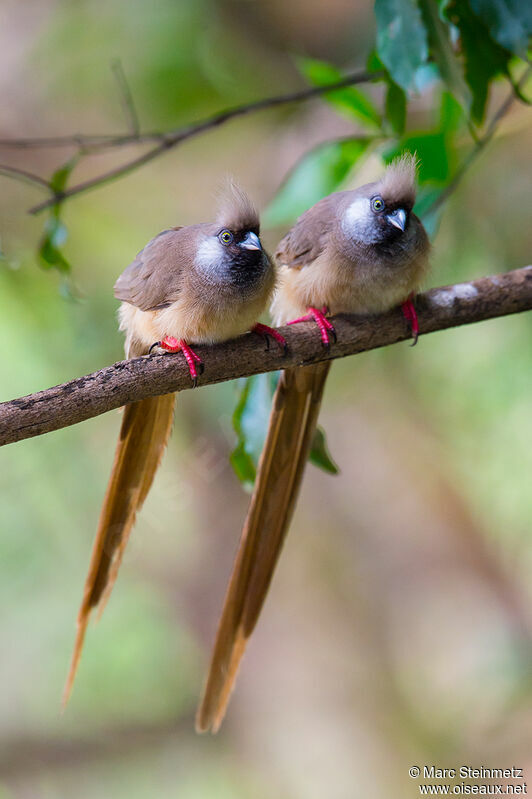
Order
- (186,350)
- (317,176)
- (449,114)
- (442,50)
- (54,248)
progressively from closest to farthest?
(186,350) < (442,50) < (54,248) < (449,114) < (317,176)

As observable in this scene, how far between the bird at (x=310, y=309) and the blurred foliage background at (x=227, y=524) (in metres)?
1.70

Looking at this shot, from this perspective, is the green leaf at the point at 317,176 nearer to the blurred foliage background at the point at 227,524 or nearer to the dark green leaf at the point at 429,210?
the dark green leaf at the point at 429,210

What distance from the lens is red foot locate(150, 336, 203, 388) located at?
5.87 ft

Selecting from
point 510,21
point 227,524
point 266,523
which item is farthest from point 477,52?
point 227,524

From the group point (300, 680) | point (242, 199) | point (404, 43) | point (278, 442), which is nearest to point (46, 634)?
point (300, 680)

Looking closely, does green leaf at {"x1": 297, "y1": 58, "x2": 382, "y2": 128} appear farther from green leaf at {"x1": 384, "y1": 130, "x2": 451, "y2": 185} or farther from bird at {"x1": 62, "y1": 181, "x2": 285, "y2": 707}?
bird at {"x1": 62, "y1": 181, "x2": 285, "y2": 707}

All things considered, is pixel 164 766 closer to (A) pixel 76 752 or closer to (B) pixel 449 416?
(A) pixel 76 752

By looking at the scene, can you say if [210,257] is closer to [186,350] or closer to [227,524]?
[186,350]

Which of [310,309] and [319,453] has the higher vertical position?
[310,309]

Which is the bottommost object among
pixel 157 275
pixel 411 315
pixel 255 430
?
pixel 255 430

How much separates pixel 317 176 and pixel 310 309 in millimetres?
786

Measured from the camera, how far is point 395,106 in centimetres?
213

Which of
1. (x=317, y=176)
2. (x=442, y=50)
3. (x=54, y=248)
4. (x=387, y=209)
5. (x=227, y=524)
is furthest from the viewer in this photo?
(x=227, y=524)

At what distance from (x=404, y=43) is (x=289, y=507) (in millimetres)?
1225
